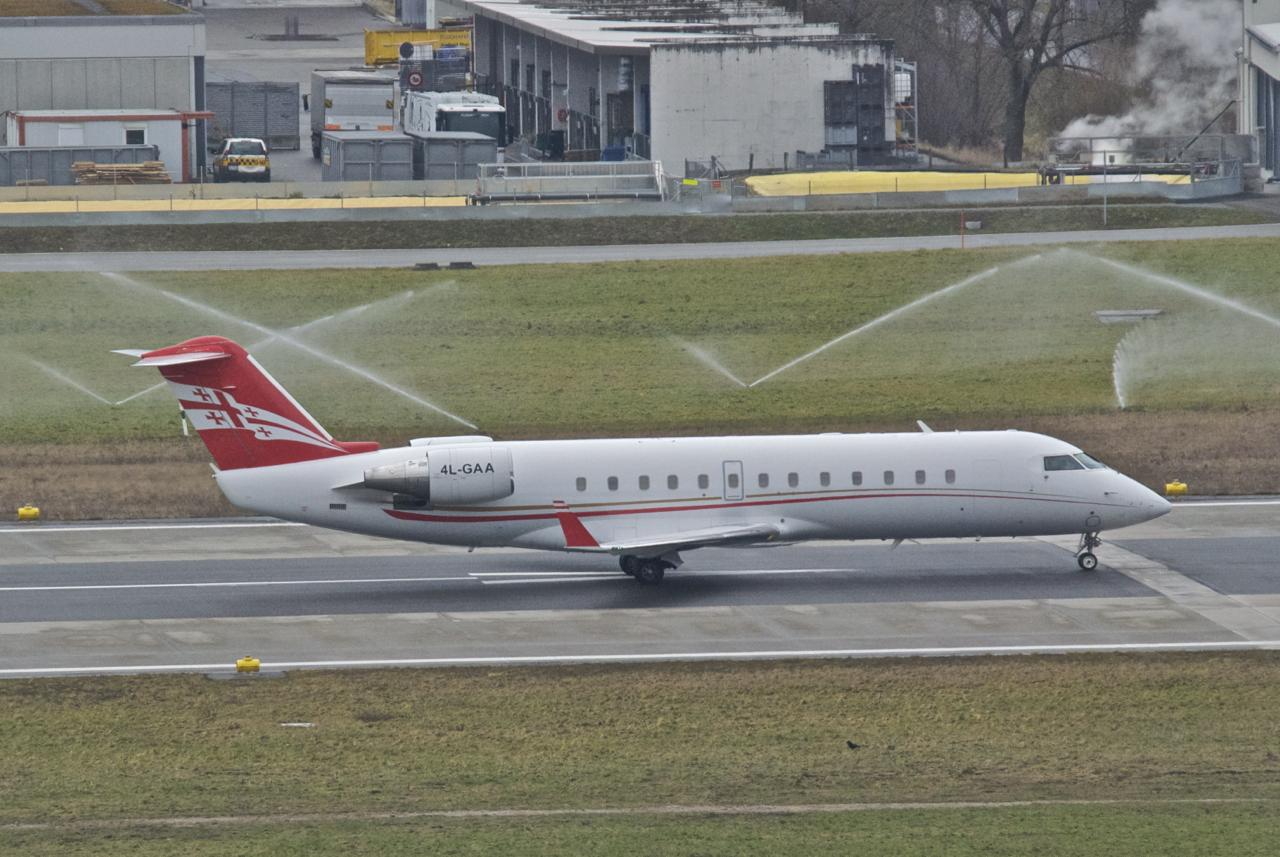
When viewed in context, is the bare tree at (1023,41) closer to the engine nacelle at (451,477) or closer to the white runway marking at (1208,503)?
the white runway marking at (1208,503)

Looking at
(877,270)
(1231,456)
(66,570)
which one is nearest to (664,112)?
(877,270)

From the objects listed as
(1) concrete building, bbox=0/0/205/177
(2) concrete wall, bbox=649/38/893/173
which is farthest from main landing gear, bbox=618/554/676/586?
(1) concrete building, bbox=0/0/205/177

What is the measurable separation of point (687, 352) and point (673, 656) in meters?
34.9

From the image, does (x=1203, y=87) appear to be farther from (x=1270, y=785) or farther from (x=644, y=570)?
(x=1270, y=785)

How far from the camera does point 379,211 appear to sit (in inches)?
3600

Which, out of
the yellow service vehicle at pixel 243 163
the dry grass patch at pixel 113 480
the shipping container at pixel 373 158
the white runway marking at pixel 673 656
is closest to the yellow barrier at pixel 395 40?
the yellow service vehicle at pixel 243 163

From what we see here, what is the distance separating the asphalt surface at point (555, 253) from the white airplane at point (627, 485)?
41854mm

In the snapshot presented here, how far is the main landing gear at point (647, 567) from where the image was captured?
143ft

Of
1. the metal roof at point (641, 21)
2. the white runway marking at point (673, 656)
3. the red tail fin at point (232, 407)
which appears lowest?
the white runway marking at point (673, 656)

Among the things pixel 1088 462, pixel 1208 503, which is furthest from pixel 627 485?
pixel 1208 503

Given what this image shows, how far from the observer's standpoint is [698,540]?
42.4m

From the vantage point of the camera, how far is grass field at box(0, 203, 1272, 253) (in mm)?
88562

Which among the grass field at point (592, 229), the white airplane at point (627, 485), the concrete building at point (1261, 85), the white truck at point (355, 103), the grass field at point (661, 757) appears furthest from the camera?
the white truck at point (355, 103)

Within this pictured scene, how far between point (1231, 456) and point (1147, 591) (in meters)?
14.5
